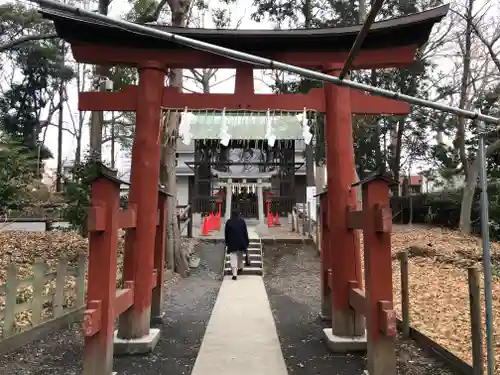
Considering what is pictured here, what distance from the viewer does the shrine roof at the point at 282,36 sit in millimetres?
5969

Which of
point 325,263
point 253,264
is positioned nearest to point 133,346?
point 325,263

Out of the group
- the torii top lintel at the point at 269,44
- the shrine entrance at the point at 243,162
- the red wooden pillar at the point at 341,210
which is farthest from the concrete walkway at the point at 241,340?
the torii top lintel at the point at 269,44

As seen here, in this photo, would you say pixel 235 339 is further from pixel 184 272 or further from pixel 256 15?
pixel 256 15

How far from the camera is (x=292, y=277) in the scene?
12656 millimetres

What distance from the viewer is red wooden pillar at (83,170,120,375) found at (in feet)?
14.7

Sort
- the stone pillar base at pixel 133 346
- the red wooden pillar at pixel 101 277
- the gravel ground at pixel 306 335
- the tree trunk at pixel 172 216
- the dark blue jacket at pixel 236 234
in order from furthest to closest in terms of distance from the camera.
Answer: the tree trunk at pixel 172 216 < the dark blue jacket at pixel 236 234 < the stone pillar base at pixel 133 346 < the gravel ground at pixel 306 335 < the red wooden pillar at pixel 101 277

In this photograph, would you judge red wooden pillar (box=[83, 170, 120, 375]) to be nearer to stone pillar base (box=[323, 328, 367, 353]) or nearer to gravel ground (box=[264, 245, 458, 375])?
gravel ground (box=[264, 245, 458, 375])

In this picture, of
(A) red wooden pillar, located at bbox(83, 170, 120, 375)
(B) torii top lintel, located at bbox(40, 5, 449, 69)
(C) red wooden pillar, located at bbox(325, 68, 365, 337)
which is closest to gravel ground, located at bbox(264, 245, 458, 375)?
(C) red wooden pillar, located at bbox(325, 68, 365, 337)

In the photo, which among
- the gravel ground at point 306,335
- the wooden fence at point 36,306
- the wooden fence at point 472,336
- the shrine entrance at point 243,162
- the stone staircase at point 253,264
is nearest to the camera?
the wooden fence at point 472,336

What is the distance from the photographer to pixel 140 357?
225 inches

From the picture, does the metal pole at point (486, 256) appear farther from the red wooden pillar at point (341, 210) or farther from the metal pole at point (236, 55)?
the red wooden pillar at point (341, 210)

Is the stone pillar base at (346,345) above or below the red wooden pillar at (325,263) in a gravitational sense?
below

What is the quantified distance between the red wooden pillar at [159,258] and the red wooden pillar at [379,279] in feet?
11.7

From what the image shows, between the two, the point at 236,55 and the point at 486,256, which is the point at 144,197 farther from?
the point at 486,256
